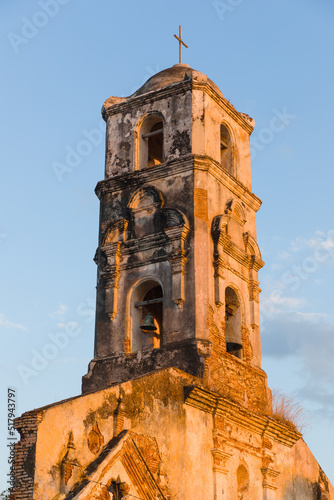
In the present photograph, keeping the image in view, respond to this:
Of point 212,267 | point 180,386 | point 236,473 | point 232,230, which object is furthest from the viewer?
point 232,230

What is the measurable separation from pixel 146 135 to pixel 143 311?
3575 millimetres

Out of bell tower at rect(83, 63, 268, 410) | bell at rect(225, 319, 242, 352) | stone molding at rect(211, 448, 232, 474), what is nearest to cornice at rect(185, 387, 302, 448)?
bell tower at rect(83, 63, 268, 410)

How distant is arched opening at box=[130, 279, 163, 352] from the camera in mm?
15342

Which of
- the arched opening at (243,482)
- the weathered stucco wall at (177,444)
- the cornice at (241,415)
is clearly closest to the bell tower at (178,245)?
the cornice at (241,415)

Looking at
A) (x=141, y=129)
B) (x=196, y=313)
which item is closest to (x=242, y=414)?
(x=196, y=313)

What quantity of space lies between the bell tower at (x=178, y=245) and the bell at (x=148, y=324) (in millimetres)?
22

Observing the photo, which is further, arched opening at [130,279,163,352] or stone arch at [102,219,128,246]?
stone arch at [102,219,128,246]

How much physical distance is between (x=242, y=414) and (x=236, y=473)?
97 cm

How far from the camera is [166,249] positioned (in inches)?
610

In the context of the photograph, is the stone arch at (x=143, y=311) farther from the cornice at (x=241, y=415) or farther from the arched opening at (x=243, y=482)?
the arched opening at (x=243, y=482)

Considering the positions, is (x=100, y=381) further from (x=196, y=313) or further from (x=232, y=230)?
(x=232, y=230)

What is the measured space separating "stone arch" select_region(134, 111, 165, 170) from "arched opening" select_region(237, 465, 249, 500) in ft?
19.5

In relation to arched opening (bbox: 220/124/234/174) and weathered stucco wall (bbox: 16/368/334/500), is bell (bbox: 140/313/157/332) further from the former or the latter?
arched opening (bbox: 220/124/234/174)

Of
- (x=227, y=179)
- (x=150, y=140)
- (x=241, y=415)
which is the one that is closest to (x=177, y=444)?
(x=241, y=415)
